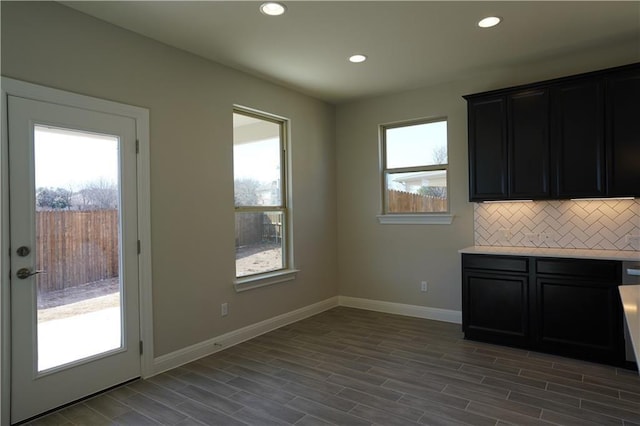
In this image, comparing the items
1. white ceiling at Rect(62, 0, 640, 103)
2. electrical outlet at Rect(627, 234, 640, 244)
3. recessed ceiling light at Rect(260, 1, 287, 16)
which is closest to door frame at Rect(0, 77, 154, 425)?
white ceiling at Rect(62, 0, 640, 103)

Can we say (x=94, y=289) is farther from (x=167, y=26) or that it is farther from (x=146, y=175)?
(x=167, y=26)

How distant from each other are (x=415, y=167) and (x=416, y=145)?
0.93 feet

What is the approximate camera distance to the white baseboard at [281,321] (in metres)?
3.42

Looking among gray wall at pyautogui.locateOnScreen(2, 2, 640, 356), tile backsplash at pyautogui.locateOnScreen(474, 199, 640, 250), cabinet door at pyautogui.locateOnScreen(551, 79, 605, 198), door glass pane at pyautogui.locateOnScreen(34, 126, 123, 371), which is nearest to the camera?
door glass pane at pyautogui.locateOnScreen(34, 126, 123, 371)

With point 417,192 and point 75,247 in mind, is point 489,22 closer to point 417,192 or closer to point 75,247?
point 417,192

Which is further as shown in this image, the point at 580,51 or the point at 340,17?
the point at 580,51

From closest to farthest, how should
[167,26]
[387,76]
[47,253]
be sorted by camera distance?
[47,253] < [167,26] < [387,76]

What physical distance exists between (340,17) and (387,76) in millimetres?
1498

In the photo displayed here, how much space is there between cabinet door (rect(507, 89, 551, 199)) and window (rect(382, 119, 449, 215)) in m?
0.91

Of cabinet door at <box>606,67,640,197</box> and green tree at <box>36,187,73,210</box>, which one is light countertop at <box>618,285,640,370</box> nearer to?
cabinet door at <box>606,67,640,197</box>

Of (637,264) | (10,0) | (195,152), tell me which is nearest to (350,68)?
(195,152)

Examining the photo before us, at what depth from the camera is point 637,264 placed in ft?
10.3

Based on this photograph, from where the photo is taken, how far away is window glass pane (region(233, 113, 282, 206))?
4.17 m

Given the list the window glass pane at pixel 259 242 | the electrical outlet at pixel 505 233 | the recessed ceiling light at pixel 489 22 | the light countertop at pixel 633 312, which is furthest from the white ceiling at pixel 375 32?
the light countertop at pixel 633 312
